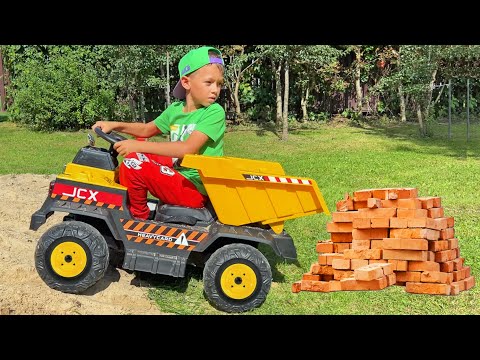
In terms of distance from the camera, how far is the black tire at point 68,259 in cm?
477

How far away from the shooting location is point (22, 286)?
4777mm

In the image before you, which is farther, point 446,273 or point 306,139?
point 306,139

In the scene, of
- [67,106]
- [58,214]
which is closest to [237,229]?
[58,214]

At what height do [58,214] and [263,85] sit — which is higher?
[263,85]

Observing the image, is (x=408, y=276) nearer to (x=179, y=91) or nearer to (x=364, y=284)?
(x=364, y=284)

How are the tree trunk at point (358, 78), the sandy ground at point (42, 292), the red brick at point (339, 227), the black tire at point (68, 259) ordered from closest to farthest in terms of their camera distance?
the sandy ground at point (42, 292) < the black tire at point (68, 259) < the red brick at point (339, 227) < the tree trunk at point (358, 78)

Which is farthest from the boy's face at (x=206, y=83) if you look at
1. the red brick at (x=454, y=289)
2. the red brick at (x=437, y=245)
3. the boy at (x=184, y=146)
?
the red brick at (x=454, y=289)

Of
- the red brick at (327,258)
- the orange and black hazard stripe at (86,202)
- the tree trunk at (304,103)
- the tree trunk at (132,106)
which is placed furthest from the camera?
the tree trunk at (304,103)

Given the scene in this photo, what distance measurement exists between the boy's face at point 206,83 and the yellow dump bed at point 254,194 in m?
0.52

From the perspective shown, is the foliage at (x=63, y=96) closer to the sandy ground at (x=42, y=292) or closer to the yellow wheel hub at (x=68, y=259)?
the sandy ground at (x=42, y=292)

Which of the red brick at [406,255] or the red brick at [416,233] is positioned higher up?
the red brick at [416,233]

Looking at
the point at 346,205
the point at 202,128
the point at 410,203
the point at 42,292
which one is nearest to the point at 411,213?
the point at 410,203

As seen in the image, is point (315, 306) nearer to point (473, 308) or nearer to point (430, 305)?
point (430, 305)

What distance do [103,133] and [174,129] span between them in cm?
57
